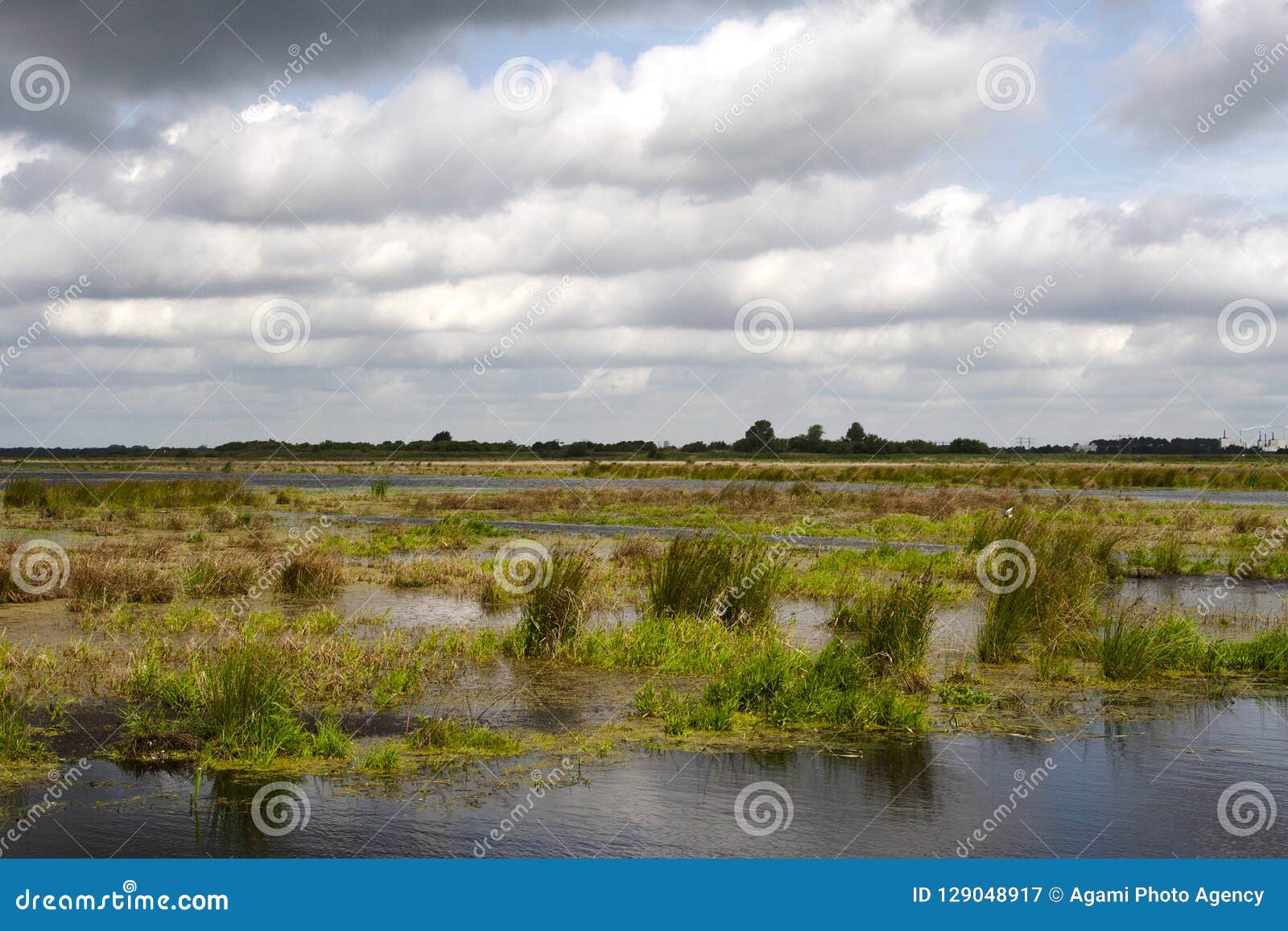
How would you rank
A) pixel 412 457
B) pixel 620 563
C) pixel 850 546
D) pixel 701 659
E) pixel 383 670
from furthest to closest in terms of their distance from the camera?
pixel 412 457 < pixel 850 546 < pixel 620 563 < pixel 701 659 < pixel 383 670

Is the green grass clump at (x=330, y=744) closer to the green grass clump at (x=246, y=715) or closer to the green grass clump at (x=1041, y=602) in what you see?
the green grass clump at (x=246, y=715)

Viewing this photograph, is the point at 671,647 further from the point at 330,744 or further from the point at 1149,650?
the point at 1149,650

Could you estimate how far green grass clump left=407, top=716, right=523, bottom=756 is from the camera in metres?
9.32

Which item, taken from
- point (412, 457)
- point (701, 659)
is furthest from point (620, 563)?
point (412, 457)

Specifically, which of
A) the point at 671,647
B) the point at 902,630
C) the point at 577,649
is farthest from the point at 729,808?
the point at 577,649

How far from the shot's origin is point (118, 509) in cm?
3756

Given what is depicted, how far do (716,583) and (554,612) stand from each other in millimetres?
2399

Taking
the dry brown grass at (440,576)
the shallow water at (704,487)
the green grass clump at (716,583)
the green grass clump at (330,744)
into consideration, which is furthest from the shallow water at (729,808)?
the shallow water at (704,487)

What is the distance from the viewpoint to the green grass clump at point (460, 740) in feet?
Result: 30.6

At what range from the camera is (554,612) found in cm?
1376

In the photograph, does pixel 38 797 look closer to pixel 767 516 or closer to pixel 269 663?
pixel 269 663

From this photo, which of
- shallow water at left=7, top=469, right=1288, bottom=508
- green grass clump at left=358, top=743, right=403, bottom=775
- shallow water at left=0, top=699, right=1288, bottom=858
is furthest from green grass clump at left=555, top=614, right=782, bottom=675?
shallow water at left=7, top=469, right=1288, bottom=508

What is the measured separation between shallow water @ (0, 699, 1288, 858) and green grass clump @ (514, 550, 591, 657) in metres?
→ 4.34

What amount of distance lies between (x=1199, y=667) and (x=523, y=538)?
19222 mm
